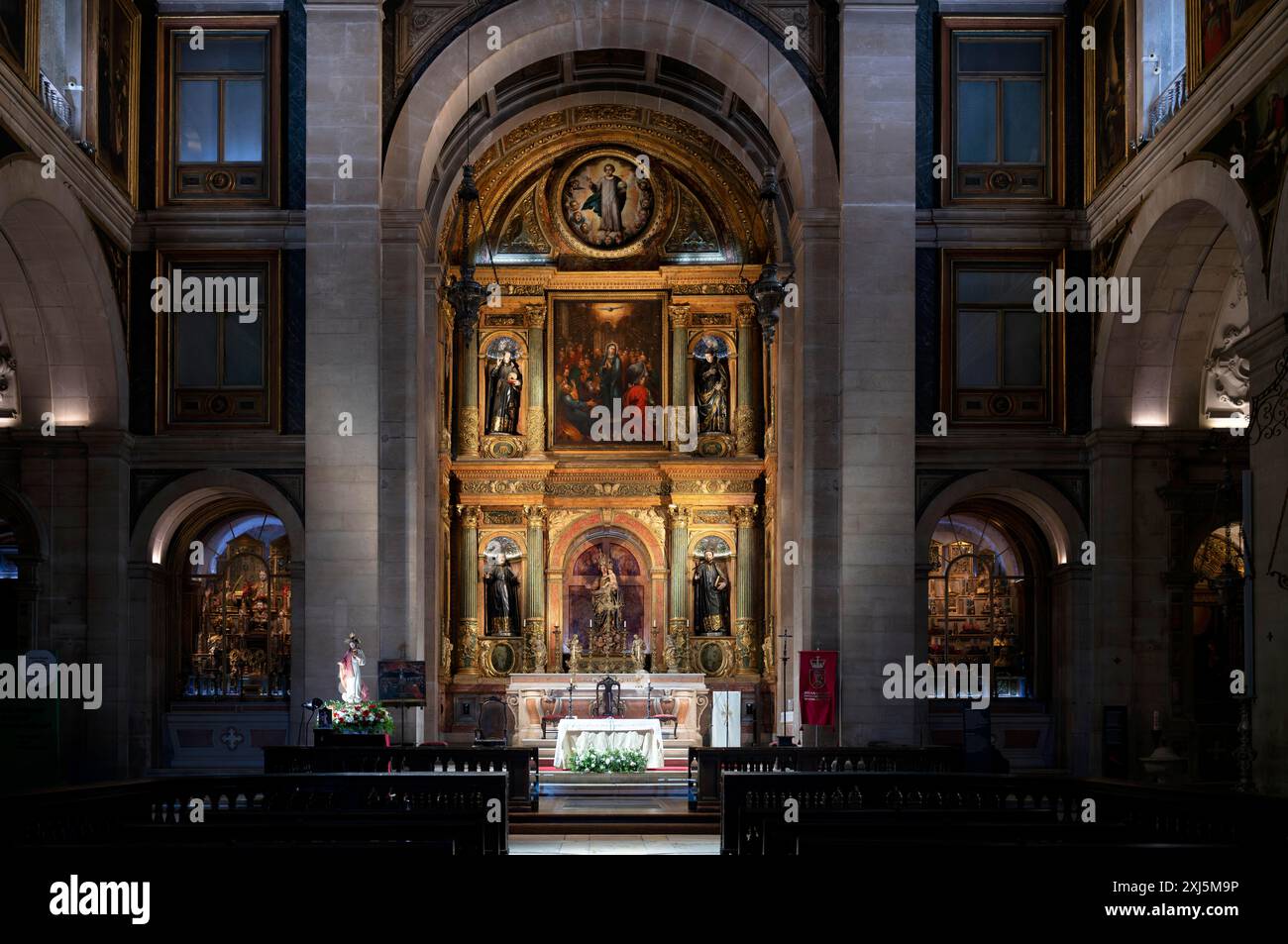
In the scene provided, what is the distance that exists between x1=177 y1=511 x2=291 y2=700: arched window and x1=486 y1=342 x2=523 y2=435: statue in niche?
7398mm

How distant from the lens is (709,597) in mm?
35125

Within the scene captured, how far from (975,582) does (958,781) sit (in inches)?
560

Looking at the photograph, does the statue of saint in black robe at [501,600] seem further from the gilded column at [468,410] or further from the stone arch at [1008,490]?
the stone arch at [1008,490]

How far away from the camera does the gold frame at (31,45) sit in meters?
19.9

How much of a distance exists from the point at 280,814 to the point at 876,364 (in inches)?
551

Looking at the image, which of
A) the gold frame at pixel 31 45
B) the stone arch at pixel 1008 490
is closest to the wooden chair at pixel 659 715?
the stone arch at pixel 1008 490

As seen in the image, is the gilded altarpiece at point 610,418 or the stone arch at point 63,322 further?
the gilded altarpiece at point 610,418

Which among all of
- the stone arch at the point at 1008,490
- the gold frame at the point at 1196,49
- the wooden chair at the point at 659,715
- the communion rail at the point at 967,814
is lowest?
the wooden chair at the point at 659,715

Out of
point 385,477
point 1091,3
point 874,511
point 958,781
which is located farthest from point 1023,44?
point 958,781

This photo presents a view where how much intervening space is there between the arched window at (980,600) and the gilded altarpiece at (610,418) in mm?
6024

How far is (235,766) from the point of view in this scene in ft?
87.0

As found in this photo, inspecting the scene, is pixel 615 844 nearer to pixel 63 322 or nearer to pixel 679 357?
pixel 63 322

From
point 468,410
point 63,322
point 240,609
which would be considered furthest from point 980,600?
point 63,322
